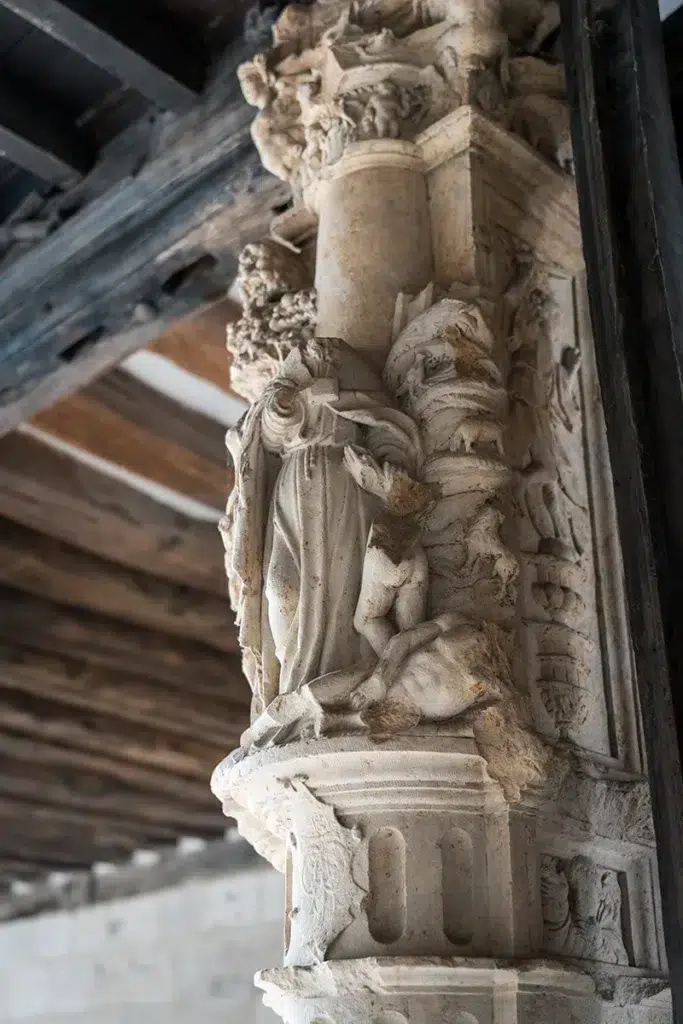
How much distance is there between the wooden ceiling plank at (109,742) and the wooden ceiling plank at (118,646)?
29 cm

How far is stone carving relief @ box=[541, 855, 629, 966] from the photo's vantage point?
164 cm

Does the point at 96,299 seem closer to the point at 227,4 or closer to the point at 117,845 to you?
the point at 227,4

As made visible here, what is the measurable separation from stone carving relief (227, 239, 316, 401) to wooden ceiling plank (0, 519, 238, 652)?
2392 millimetres

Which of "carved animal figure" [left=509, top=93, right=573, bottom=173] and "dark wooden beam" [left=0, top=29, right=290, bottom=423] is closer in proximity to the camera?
"carved animal figure" [left=509, top=93, right=573, bottom=173]

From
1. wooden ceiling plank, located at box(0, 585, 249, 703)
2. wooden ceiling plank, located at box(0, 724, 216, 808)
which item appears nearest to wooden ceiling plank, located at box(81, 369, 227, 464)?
wooden ceiling plank, located at box(0, 585, 249, 703)

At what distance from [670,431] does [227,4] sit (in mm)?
1662

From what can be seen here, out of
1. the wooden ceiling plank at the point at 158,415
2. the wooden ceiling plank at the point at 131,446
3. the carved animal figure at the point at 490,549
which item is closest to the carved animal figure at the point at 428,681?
Result: the carved animal figure at the point at 490,549

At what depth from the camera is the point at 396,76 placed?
213 cm

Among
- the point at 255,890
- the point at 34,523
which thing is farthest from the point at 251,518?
the point at 255,890

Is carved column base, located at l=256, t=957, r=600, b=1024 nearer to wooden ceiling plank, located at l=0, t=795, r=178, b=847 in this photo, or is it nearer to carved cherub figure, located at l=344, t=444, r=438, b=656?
carved cherub figure, located at l=344, t=444, r=438, b=656

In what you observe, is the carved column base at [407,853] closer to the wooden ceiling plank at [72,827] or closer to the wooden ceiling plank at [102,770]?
the wooden ceiling plank at [102,770]

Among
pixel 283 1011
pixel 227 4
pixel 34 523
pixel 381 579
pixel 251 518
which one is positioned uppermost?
A: pixel 227 4

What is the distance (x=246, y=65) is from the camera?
7.65ft

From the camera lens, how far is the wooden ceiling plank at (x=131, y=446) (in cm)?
395
